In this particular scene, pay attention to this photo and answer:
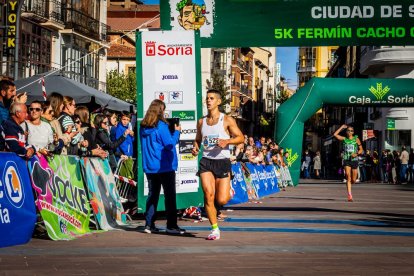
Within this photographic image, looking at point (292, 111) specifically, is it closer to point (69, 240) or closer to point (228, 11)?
point (228, 11)

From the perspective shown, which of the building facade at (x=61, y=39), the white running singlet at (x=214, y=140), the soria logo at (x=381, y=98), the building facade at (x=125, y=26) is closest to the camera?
the white running singlet at (x=214, y=140)

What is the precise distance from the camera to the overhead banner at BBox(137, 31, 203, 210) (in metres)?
14.5

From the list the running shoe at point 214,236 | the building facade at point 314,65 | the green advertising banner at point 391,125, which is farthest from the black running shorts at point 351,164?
the building facade at point 314,65

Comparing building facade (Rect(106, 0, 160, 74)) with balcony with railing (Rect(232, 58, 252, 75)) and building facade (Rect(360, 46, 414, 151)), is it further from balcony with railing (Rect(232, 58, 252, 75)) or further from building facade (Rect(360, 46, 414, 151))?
building facade (Rect(360, 46, 414, 151))

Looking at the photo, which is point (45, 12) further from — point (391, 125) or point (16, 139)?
point (16, 139)

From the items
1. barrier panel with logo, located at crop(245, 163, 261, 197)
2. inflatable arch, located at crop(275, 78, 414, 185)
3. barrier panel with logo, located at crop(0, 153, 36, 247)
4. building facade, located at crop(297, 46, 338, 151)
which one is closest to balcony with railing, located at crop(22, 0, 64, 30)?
inflatable arch, located at crop(275, 78, 414, 185)

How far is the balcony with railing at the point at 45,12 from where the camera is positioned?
42.3 metres

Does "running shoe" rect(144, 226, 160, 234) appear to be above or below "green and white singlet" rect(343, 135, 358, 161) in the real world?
below

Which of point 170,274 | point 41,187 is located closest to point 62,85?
point 41,187

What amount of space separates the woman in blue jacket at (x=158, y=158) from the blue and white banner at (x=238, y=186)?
8000mm

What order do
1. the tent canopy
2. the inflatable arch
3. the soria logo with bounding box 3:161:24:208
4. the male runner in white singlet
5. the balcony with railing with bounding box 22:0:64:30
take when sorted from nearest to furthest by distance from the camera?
the soria logo with bounding box 3:161:24:208 < the male runner in white singlet < the tent canopy < the inflatable arch < the balcony with railing with bounding box 22:0:64:30

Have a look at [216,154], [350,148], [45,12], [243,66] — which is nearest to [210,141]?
[216,154]

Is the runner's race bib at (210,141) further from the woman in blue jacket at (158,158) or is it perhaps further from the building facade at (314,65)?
the building facade at (314,65)

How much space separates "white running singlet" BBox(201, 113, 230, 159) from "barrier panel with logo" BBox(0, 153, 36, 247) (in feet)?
8.12
